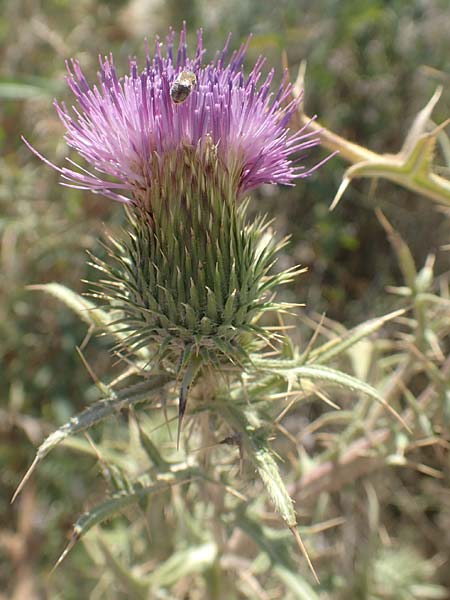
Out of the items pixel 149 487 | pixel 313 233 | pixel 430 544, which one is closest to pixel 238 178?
pixel 149 487

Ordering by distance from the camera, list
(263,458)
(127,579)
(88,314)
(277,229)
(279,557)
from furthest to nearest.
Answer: (277,229), (127,579), (279,557), (88,314), (263,458)

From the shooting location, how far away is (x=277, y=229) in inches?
158

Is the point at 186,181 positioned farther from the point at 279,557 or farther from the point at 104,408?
the point at 279,557

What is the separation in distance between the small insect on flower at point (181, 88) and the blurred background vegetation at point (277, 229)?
198cm

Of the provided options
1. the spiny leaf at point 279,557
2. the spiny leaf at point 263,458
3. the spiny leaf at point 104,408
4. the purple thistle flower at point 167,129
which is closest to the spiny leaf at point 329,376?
the spiny leaf at point 263,458

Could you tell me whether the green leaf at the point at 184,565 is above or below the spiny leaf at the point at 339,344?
below

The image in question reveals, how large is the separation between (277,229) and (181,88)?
2331 millimetres

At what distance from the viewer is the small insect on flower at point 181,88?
1.74 meters

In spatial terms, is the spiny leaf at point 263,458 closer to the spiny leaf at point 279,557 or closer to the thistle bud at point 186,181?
the thistle bud at point 186,181

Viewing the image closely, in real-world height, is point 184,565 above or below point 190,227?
below

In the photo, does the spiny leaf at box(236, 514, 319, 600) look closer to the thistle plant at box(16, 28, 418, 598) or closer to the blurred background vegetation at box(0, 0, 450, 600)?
the thistle plant at box(16, 28, 418, 598)

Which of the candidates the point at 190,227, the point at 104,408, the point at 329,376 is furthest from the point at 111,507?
the point at 190,227

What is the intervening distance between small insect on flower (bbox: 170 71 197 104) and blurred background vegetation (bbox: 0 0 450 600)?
198 cm

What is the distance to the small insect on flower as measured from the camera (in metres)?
1.74
